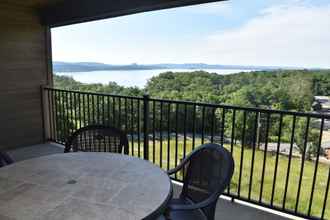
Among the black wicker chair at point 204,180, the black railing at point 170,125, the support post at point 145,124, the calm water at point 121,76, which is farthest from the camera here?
the calm water at point 121,76

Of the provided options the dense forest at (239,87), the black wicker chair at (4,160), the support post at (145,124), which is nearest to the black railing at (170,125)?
the support post at (145,124)

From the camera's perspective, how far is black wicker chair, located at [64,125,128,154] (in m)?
2.29

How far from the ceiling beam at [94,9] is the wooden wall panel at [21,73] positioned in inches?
13.8

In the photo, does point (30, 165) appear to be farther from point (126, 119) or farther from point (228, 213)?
point (126, 119)

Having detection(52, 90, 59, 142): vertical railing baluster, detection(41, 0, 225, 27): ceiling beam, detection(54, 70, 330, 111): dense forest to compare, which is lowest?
detection(52, 90, 59, 142): vertical railing baluster

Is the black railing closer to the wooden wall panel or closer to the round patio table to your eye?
the wooden wall panel

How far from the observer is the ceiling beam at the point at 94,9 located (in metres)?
3.01

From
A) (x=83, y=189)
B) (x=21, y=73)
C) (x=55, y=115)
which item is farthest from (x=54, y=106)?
(x=83, y=189)

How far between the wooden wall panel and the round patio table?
2.94 m

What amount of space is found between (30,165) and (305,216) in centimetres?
226

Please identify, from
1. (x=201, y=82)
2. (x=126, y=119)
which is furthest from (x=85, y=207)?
(x=201, y=82)

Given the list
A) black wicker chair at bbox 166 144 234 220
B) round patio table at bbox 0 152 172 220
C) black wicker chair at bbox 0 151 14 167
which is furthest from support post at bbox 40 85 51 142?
black wicker chair at bbox 166 144 234 220

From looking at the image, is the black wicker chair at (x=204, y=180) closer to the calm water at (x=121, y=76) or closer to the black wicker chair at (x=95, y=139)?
→ the black wicker chair at (x=95, y=139)

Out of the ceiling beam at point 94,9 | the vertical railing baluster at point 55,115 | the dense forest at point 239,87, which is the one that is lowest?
the vertical railing baluster at point 55,115
